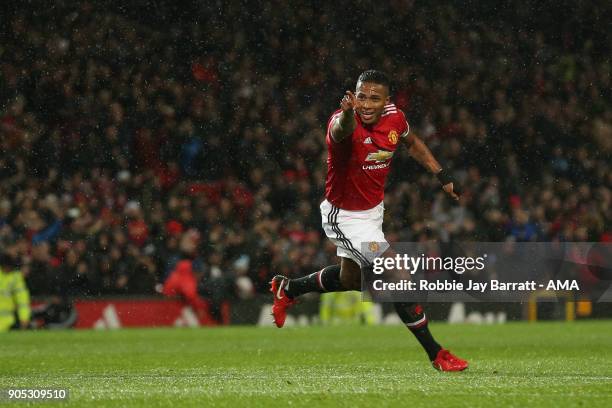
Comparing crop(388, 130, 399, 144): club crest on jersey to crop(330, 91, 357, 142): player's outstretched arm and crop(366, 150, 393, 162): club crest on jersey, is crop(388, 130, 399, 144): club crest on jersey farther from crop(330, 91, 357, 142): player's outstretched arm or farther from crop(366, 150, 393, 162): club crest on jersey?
crop(330, 91, 357, 142): player's outstretched arm

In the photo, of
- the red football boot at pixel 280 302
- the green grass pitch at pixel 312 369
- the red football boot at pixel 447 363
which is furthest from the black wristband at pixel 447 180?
the red football boot at pixel 280 302

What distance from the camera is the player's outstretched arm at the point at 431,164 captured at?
7.86 m

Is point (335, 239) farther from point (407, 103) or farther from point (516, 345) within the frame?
point (407, 103)

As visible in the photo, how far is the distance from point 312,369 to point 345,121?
1.98 metres

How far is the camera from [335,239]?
7898mm

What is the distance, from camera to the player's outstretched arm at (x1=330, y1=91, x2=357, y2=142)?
684 cm

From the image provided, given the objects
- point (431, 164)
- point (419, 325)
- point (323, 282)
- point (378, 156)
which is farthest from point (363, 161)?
point (419, 325)

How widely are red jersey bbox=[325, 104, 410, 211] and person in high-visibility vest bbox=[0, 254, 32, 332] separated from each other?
29.3 feet

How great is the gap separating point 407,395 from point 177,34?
15.3m

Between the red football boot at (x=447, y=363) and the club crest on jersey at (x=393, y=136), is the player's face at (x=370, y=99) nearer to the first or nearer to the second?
the club crest on jersey at (x=393, y=136)

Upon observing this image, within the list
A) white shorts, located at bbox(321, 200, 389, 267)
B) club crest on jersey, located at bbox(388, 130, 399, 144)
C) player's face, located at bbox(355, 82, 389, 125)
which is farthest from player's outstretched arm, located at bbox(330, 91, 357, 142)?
white shorts, located at bbox(321, 200, 389, 267)

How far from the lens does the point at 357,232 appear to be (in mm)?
7801

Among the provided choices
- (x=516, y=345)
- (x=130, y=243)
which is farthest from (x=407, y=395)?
(x=130, y=243)

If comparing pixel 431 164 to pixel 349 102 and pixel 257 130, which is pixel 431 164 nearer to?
pixel 349 102
